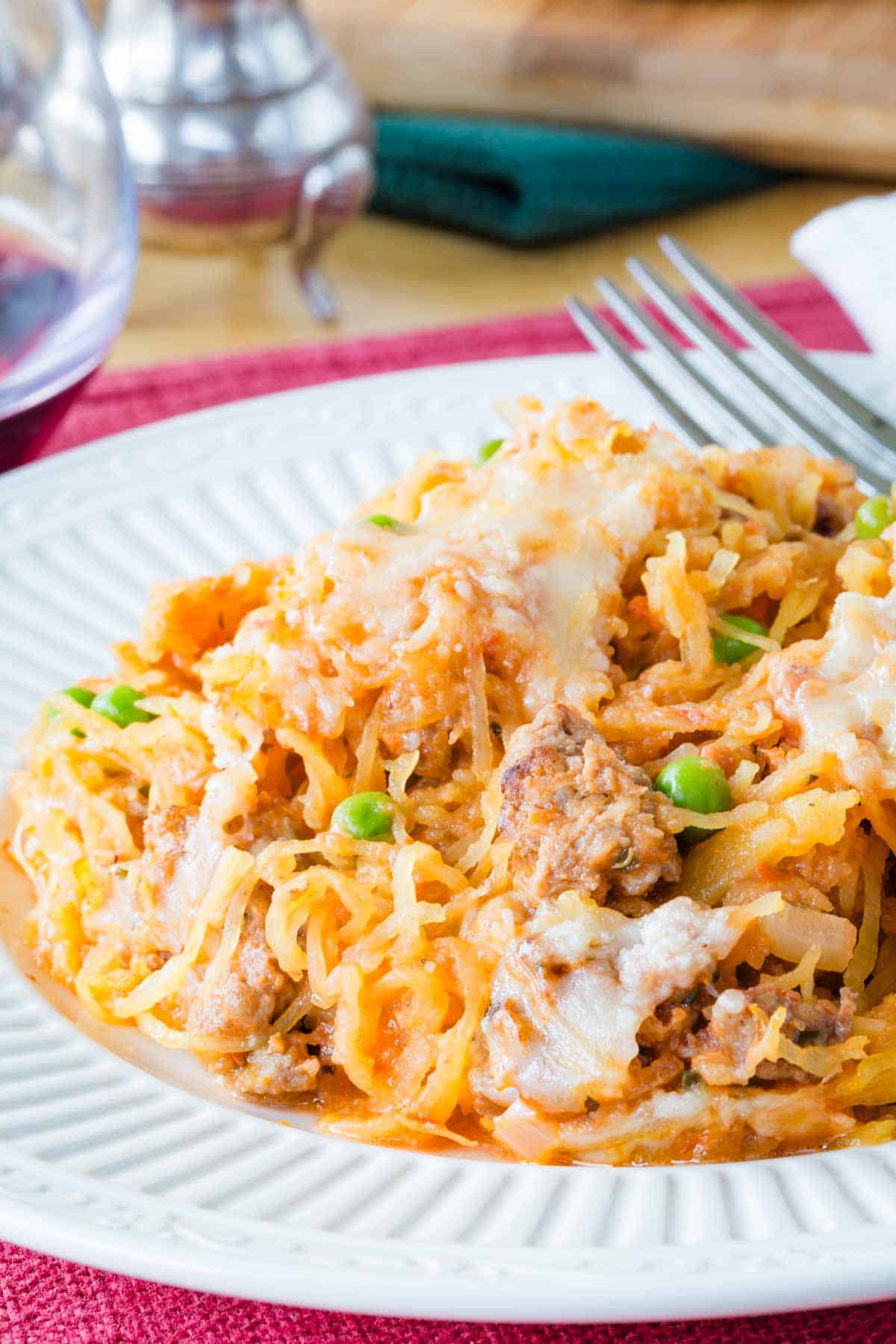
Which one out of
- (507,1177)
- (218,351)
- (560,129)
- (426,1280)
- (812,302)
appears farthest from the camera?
(560,129)

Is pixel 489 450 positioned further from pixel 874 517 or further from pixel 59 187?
pixel 59 187

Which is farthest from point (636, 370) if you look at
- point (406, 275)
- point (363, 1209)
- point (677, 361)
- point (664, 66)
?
point (664, 66)

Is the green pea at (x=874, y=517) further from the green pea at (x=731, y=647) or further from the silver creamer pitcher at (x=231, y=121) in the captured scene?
the silver creamer pitcher at (x=231, y=121)

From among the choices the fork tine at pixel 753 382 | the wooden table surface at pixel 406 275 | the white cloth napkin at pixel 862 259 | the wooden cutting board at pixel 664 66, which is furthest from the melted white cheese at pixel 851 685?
the wooden cutting board at pixel 664 66

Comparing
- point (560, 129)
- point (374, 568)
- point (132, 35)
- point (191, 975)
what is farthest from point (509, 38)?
point (191, 975)

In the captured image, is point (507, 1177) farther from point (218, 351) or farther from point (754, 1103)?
point (218, 351)

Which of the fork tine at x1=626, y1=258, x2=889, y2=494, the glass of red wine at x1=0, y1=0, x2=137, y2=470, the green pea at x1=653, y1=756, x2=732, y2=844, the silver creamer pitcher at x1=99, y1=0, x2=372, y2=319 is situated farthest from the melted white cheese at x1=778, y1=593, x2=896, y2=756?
the silver creamer pitcher at x1=99, y1=0, x2=372, y2=319
